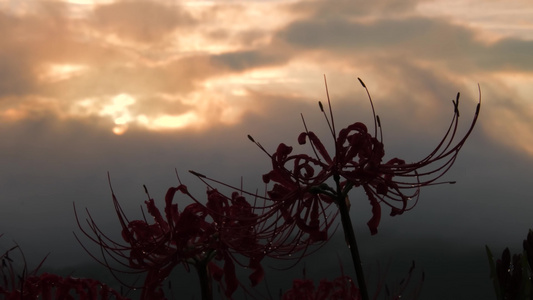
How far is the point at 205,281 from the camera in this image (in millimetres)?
5953

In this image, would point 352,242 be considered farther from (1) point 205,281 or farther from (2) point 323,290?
(2) point 323,290

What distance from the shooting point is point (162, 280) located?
6.38m

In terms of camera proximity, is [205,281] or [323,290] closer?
[205,281]

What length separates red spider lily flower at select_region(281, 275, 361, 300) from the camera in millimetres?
7551

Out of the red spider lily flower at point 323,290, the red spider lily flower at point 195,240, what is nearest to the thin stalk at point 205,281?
the red spider lily flower at point 195,240

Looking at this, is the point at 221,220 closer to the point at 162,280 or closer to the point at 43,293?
the point at 162,280

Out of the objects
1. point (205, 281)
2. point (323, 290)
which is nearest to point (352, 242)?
point (205, 281)

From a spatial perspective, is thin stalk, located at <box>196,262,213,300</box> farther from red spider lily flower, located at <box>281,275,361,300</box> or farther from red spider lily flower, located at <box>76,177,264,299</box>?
red spider lily flower, located at <box>281,275,361,300</box>

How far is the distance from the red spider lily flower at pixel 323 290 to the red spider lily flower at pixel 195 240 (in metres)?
1.46

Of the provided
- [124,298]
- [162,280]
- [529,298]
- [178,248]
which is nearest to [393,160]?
[529,298]

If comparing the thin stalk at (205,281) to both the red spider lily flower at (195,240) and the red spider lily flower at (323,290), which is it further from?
the red spider lily flower at (323,290)

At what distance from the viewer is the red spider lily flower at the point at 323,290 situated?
755 centimetres

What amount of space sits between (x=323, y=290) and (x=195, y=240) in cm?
222

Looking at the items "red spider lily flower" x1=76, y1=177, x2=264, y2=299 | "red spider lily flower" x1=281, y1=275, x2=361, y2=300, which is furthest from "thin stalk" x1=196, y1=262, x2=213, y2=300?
"red spider lily flower" x1=281, y1=275, x2=361, y2=300
